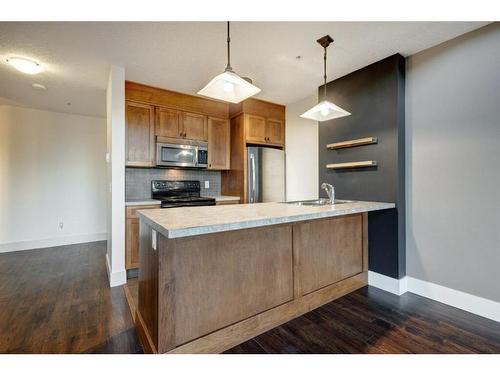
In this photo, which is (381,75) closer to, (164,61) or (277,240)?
(277,240)

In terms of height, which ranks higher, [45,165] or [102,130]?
[102,130]

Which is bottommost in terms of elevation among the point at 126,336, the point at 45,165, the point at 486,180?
the point at 126,336

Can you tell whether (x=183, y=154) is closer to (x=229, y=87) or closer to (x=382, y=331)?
(x=229, y=87)

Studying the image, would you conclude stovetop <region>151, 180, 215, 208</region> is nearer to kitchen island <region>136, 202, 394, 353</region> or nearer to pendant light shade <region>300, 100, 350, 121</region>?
kitchen island <region>136, 202, 394, 353</region>

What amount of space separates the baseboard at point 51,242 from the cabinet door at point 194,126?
2893mm

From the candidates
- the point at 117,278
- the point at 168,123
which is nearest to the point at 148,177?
the point at 168,123

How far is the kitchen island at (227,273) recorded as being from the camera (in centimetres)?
139

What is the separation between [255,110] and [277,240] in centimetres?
269

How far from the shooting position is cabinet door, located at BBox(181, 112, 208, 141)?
3.72 metres

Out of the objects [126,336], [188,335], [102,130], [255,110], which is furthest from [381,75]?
[102,130]

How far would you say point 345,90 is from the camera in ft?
9.71

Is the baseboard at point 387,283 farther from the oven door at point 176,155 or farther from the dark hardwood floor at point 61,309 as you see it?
the oven door at point 176,155

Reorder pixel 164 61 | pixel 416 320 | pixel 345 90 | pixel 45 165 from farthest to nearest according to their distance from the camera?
pixel 45 165, pixel 345 90, pixel 164 61, pixel 416 320

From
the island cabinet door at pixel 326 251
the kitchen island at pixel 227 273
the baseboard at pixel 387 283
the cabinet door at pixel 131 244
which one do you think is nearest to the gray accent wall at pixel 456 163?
the baseboard at pixel 387 283
